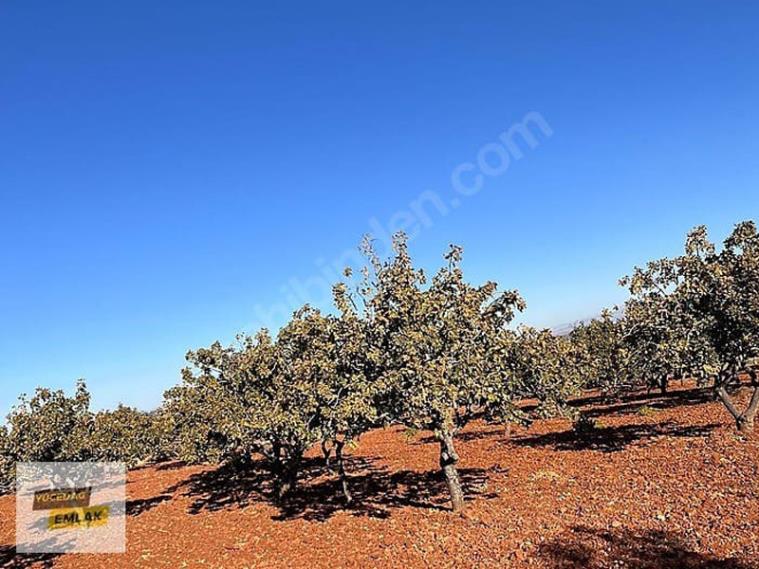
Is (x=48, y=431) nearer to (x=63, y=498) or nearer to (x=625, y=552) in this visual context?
(x=63, y=498)

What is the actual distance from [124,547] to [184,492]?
582 inches

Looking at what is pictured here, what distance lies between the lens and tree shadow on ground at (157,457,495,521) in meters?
24.5

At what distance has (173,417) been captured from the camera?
27203mm

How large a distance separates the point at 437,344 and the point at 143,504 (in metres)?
28.9

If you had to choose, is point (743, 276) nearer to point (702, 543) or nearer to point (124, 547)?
point (702, 543)

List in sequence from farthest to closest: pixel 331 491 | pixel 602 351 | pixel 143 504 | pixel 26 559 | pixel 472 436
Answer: pixel 602 351, pixel 472 436, pixel 143 504, pixel 331 491, pixel 26 559

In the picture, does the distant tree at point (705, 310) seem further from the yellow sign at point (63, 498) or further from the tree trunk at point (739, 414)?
the yellow sign at point (63, 498)

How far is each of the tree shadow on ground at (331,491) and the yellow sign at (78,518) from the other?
548cm

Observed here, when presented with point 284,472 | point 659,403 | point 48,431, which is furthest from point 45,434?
point 659,403

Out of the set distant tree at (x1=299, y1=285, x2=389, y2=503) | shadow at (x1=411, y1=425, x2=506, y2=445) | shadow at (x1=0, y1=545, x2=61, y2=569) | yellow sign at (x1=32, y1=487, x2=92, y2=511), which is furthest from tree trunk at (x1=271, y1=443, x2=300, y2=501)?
shadow at (x1=411, y1=425, x2=506, y2=445)

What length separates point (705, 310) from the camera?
87.1ft

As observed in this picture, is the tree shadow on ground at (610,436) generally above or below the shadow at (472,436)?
below

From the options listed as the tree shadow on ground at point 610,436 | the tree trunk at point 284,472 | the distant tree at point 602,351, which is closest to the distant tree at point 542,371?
the tree shadow on ground at point 610,436

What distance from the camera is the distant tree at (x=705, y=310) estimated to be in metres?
25.1
